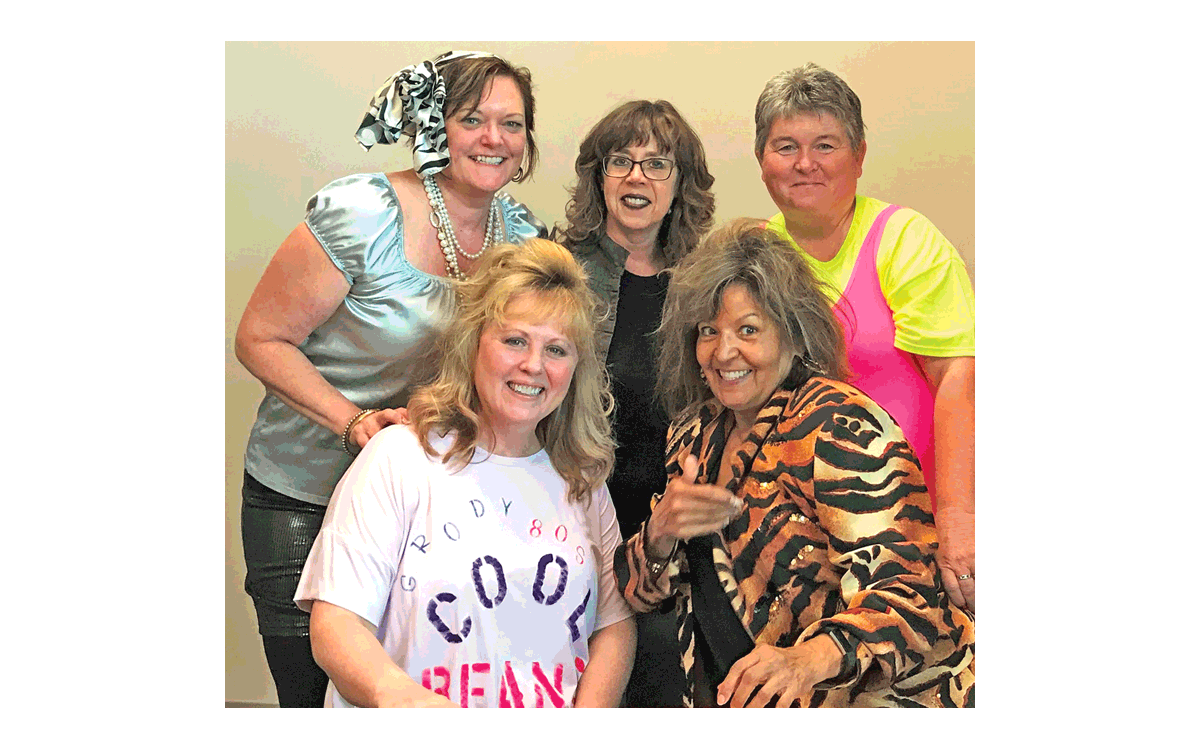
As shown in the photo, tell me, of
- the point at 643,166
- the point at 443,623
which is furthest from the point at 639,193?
the point at 443,623

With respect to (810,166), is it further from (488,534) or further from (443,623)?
(443,623)

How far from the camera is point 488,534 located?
2.39 metres

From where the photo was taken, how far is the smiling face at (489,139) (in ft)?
8.23

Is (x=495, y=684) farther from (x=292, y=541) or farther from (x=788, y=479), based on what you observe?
(x=788, y=479)

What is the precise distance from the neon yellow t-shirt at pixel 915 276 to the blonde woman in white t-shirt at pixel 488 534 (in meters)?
0.62

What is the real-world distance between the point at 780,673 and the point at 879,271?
968 millimetres

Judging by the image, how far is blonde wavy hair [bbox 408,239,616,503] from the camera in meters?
2.40

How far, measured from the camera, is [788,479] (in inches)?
94.2

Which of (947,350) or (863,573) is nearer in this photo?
(863,573)

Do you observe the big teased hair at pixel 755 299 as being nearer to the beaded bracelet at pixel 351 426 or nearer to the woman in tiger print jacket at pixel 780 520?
the woman in tiger print jacket at pixel 780 520

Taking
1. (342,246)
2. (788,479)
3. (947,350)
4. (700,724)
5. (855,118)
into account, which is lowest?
(700,724)

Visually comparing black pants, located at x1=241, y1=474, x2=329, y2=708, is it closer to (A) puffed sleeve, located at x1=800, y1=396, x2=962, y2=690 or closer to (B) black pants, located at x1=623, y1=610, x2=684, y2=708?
(B) black pants, located at x1=623, y1=610, x2=684, y2=708
